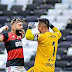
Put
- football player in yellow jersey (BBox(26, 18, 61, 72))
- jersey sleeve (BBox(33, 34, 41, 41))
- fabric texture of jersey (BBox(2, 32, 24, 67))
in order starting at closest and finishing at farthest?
1. fabric texture of jersey (BBox(2, 32, 24, 67))
2. jersey sleeve (BBox(33, 34, 41, 41))
3. football player in yellow jersey (BBox(26, 18, 61, 72))

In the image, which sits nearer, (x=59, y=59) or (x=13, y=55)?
(x=13, y=55)

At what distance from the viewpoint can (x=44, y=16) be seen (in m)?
13.1

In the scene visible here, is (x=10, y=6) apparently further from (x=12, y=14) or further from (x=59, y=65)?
(x=59, y=65)

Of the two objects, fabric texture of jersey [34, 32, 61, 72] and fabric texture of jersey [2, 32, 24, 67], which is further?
fabric texture of jersey [34, 32, 61, 72]

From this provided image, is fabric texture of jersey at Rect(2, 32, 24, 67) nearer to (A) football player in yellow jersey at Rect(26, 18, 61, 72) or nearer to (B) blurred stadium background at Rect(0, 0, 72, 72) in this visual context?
(A) football player in yellow jersey at Rect(26, 18, 61, 72)

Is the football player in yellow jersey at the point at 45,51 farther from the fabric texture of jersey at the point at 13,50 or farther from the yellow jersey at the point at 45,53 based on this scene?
the fabric texture of jersey at the point at 13,50

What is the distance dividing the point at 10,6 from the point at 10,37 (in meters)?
7.71

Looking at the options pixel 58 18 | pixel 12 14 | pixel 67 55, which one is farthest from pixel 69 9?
pixel 67 55

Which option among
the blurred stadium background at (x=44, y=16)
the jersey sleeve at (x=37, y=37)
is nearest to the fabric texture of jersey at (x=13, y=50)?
the jersey sleeve at (x=37, y=37)

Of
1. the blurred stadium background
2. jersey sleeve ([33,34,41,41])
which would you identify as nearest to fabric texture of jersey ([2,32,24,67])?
jersey sleeve ([33,34,41,41])

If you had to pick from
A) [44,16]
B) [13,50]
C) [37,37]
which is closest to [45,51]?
[37,37]

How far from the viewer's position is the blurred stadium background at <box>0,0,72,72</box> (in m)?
10.9

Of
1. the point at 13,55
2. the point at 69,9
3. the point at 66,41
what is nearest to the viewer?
the point at 13,55

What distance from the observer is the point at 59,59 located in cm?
1086
